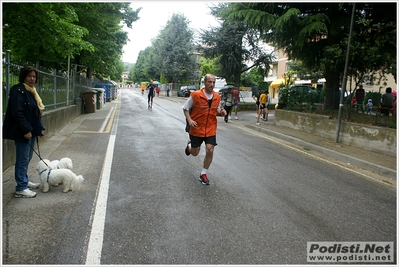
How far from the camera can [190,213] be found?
4.20m

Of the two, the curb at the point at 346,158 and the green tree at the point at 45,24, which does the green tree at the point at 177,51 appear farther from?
the curb at the point at 346,158

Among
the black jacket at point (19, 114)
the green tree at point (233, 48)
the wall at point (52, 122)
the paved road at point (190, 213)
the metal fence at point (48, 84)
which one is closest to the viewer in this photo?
the paved road at point (190, 213)

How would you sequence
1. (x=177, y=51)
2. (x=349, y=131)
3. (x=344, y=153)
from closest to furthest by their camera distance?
(x=344, y=153) < (x=349, y=131) < (x=177, y=51)

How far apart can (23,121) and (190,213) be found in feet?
8.33

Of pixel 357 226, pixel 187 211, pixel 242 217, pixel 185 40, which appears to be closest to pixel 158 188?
pixel 187 211

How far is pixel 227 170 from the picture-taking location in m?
Result: 6.52

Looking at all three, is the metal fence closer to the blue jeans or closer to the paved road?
the paved road

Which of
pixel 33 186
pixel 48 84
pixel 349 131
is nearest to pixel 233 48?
pixel 349 131

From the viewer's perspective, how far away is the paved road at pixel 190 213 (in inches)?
127

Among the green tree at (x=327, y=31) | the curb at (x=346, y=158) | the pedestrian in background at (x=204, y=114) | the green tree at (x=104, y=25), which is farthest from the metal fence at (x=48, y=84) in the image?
the curb at (x=346, y=158)

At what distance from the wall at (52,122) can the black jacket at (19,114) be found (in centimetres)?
161

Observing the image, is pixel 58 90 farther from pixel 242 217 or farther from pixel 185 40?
pixel 185 40

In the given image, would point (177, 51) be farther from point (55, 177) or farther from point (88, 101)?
point (55, 177)

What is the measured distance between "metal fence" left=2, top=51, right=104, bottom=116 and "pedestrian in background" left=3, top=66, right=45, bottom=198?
8.53 feet
